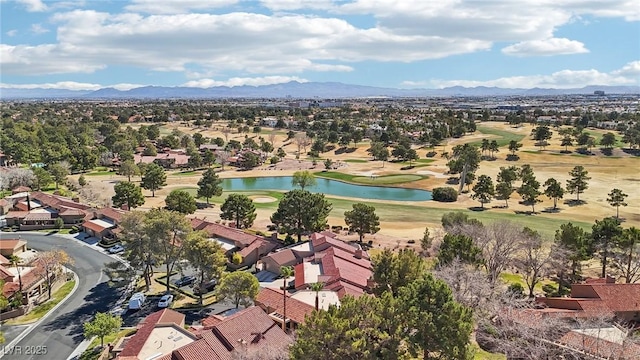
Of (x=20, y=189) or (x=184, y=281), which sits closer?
(x=184, y=281)

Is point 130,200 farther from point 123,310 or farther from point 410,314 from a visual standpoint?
point 410,314

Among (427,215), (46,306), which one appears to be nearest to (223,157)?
(427,215)

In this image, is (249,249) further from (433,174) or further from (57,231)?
(433,174)

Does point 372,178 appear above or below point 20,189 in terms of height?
below

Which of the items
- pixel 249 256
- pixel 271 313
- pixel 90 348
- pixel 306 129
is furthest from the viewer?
pixel 306 129

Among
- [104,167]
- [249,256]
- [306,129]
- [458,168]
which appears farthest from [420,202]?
[306,129]

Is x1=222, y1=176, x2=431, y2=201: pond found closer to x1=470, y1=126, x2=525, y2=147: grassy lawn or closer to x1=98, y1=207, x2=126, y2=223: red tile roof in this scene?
x1=98, y1=207, x2=126, y2=223: red tile roof

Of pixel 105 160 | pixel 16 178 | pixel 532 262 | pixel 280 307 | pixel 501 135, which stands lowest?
pixel 280 307
